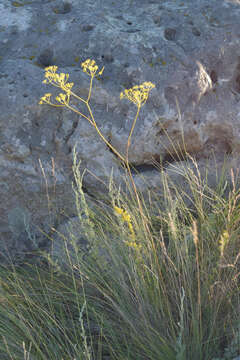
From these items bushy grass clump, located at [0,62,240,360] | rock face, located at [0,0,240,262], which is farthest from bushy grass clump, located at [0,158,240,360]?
rock face, located at [0,0,240,262]

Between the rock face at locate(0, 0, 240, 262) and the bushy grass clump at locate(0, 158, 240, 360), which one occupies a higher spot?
the rock face at locate(0, 0, 240, 262)

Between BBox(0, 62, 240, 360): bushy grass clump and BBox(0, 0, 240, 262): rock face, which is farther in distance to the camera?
BBox(0, 0, 240, 262): rock face

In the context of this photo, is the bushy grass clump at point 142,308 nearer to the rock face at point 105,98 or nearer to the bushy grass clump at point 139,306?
the bushy grass clump at point 139,306

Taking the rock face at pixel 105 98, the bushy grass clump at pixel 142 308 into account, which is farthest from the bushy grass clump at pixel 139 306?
the rock face at pixel 105 98

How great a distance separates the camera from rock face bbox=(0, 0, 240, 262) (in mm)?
2605

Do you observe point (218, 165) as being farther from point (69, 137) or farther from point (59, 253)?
point (59, 253)

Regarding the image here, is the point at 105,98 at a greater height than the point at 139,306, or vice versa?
the point at 105,98

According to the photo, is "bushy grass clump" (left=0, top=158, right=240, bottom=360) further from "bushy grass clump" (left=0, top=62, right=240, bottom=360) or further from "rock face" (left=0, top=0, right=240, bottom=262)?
"rock face" (left=0, top=0, right=240, bottom=262)

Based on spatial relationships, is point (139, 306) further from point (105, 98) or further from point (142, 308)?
point (105, 98)

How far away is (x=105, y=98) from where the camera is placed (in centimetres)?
262

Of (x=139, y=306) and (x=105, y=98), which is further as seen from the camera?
(x=105, y=98)

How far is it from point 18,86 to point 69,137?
0.46 m

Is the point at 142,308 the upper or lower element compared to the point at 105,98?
lower

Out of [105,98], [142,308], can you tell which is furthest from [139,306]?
[105,98]
